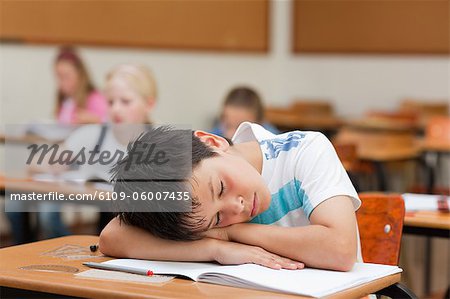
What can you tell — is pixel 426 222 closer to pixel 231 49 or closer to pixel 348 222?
pixel 348 222

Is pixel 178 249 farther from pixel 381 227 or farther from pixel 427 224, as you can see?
pixel 427 224

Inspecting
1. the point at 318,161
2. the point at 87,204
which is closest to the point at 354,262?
the point at 318,161

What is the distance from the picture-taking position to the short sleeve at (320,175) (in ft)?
6.25

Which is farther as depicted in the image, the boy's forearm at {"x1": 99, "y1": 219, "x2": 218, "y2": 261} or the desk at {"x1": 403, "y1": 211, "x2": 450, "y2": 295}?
the desk at {"x1": 403, "y1": 211, "x2": 450, "y2": 295}

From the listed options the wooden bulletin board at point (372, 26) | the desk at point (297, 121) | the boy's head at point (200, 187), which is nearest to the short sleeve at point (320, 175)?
the boy's head at point (200, 187)

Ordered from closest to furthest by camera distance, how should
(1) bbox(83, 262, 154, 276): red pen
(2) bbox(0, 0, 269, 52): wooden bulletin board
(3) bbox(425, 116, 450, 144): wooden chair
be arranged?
1. (1) bbox(83, 262, 154, 276): red pen
2. (3) bbox(425, 116, 450, 144): wooden chair
3. (2) bbox(0, 0, 269, 52): wooden bulletin board

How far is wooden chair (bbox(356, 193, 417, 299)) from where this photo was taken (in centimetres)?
228

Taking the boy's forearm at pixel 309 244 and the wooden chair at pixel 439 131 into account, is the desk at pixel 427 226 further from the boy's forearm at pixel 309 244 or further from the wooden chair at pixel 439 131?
the wooden chair at pixel 439 131

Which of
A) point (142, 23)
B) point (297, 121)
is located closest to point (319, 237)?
point (142, 23)

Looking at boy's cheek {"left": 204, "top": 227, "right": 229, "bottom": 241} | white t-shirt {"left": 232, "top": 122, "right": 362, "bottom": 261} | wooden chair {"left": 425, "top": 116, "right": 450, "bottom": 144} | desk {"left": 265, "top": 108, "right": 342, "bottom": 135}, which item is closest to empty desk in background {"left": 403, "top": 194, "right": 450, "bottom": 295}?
white t-shirt {"left": 232, "top": 122, "right": 362, "bottom": 261}

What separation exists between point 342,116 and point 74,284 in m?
7.75

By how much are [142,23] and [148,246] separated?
6.09 m

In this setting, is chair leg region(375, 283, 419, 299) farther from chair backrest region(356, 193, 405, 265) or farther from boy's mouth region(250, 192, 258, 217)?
chair backrest region(356, 193, 405, 265)

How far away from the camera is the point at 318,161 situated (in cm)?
197
